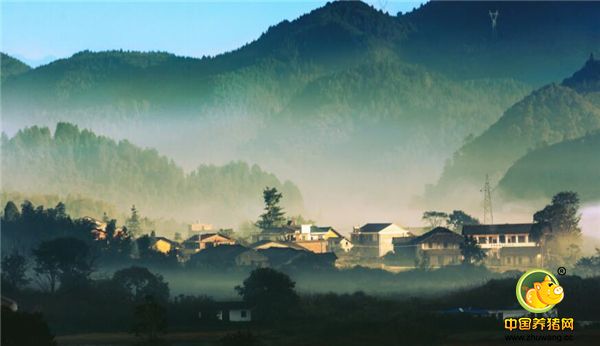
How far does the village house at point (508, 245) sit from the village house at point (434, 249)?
376 centimetres

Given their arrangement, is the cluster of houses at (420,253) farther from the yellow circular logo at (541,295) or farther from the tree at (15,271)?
the yellow circular logo at (541,295)

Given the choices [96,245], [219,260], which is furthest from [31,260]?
[219,260]

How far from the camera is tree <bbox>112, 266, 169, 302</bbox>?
132750mm

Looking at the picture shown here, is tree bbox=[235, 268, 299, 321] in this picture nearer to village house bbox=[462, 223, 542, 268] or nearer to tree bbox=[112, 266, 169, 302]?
tree bbox=[112, 266, 169, 302]

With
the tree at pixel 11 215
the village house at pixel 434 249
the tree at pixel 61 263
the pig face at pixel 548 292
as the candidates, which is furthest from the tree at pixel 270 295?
the tree at pixel 11 215

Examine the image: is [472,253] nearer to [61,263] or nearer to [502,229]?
[502,229]

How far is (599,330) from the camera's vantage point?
10606 centimetres

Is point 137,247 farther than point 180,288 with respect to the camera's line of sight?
Yes

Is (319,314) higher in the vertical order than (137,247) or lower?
lower

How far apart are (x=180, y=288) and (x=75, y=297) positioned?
23.3 m

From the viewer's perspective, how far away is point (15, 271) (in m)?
142

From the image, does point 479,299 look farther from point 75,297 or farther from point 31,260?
point 31,260

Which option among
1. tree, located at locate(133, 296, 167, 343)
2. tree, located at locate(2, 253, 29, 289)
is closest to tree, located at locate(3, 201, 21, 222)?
tree, located at locate(2, 253, 29, 289)

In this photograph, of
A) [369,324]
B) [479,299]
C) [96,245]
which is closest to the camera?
[369,324]
